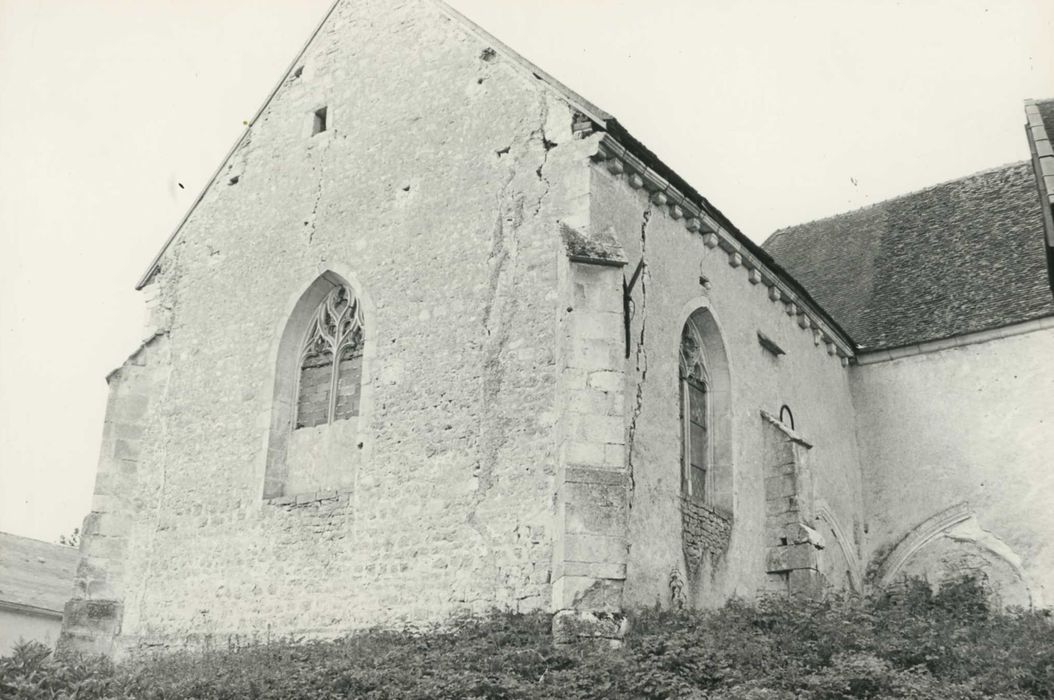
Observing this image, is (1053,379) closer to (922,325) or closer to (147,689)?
(922,325)

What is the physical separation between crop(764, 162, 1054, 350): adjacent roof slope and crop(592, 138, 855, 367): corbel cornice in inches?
42.0

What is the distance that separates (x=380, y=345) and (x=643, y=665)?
587cm

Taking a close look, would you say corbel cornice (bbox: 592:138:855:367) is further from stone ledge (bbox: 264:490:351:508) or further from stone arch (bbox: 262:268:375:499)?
stone ledge (bbox: 264:490:351:508)

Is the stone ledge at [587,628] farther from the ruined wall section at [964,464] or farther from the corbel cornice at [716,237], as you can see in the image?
the ruined wall section at [964,464]

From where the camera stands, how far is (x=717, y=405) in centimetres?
1591

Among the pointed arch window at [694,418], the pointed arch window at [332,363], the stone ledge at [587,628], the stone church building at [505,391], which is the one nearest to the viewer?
the stone ledge at [587,628]

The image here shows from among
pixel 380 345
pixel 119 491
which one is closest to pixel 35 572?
pixel 119 491

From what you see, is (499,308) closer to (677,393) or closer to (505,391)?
(505,391)

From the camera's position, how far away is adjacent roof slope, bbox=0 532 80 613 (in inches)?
1030

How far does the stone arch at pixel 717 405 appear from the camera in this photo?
1545cm

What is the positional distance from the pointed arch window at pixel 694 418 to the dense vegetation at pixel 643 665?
218 centimetres

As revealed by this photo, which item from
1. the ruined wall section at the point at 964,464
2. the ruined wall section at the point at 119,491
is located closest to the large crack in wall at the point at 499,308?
the ruined wall section at the point at 119,491

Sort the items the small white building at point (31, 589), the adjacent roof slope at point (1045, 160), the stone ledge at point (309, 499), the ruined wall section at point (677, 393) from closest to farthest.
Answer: the adjacent roof slope at point (1045, 160) → the ruined wall section at point (677, 393) → the stone ledge at point (309, 499) → the small white building at point (31, 589)

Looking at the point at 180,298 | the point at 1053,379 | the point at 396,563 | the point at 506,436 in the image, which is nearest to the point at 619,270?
the point at 506,436
